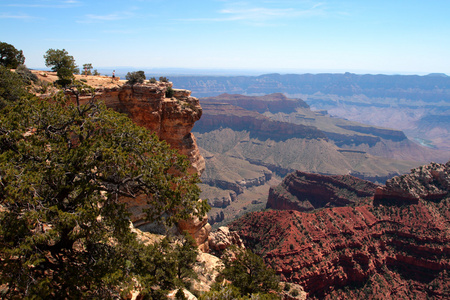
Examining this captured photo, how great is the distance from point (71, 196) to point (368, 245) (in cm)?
5597

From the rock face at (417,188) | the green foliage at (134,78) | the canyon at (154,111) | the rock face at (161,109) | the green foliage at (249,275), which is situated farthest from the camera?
the rock face at (417,188)

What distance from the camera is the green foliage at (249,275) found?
26219 mm

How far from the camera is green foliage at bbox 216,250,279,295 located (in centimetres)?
2622

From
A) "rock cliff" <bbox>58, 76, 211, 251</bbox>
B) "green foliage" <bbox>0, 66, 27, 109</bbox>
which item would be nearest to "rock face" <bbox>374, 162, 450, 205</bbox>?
"rock cliff" <bbox>58, 76, 211, 251</bbox>

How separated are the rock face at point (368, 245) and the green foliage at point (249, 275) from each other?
1680 centimetres

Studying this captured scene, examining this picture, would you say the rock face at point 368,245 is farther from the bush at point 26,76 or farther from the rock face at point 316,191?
the bush at point 26,76

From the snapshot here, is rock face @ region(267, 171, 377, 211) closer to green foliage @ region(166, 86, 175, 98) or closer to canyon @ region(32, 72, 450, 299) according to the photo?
canyon @ region(32, 72, 450, 299)

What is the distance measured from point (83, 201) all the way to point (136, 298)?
6.02 m

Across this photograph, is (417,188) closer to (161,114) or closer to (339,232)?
(339,232)

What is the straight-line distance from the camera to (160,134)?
106ft

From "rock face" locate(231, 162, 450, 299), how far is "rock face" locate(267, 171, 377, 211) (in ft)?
90.9


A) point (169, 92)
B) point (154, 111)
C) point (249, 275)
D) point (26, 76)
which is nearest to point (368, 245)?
point (249, 275)

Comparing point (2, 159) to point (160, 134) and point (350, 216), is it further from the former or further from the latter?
point (350, 216)

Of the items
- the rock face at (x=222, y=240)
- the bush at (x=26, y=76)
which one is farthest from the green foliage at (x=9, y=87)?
the rock face at (x=222, y=240)
